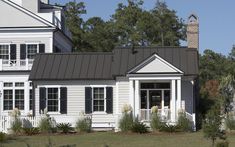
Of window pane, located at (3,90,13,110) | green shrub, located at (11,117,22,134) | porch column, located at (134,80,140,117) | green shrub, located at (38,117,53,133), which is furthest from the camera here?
window pane, located at (3,90,13,110)

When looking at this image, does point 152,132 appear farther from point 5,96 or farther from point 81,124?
point 5,96

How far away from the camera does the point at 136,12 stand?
233 ft

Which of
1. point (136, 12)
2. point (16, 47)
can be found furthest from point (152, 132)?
point (136, 12)

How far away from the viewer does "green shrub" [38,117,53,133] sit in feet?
111

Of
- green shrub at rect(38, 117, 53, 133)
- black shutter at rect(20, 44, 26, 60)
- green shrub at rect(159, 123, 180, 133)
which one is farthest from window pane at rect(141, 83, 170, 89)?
black shutter at rect(20, 44, 26, 60)

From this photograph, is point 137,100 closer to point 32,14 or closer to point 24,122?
point 24,122

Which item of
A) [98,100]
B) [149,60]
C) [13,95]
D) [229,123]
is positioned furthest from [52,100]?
[229,123]

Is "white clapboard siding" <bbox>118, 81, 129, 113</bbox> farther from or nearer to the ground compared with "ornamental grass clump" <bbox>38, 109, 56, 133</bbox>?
farther from the ground

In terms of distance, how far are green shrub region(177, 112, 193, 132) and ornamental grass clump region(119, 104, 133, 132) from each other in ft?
8.69

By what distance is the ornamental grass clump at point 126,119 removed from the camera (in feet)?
109

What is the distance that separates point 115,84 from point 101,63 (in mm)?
1945

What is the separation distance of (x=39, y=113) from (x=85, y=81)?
11.1ft

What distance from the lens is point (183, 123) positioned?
111 feet

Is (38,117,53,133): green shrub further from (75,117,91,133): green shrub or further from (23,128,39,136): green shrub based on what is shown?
(75,117,91,133): green shrub
